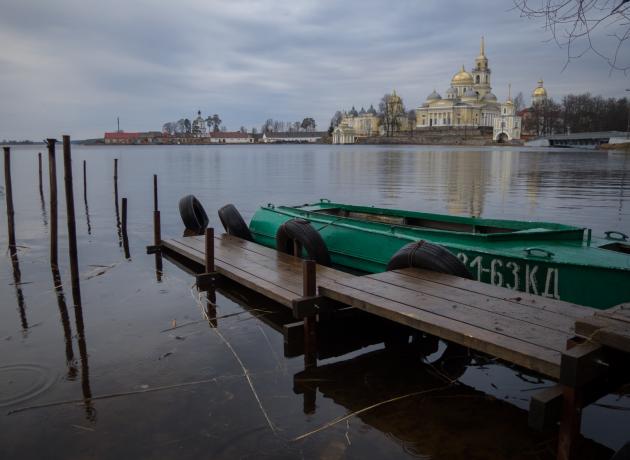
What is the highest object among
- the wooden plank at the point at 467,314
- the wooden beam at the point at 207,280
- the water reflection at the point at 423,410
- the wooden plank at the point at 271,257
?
the wooden plank at the point at 467,314

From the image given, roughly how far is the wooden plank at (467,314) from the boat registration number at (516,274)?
2.25m

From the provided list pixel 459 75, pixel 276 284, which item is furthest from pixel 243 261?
pixel 459 75

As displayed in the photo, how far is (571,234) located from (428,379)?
3.93m

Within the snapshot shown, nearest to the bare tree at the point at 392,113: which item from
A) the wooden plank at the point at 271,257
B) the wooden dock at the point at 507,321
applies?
the wooden plank at the point at 271,257

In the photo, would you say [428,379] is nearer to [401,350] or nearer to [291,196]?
[401,350]

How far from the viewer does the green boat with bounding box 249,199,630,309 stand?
680 centimetres

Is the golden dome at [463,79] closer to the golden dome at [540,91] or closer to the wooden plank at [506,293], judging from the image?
the golden dome at [540,91]

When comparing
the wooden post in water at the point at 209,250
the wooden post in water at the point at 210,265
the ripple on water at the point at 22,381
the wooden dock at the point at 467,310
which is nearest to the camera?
the wooden dock at the point at 467,310

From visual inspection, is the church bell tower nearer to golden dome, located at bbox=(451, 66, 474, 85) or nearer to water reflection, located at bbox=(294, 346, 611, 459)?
golden dome, located at bbox=(451, 66, 474, 85)

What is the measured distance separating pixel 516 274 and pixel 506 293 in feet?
6.50

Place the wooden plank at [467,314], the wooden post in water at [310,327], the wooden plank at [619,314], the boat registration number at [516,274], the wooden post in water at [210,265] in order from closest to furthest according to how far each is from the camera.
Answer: the wooden plank at [619,314] < the wooden plank at [467,314] < the wooden post in water at [310,327] < the boat registration number at [516,274] < the wooden post in water at [210,265]

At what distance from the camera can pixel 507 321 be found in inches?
191

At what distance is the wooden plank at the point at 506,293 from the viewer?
501 cm

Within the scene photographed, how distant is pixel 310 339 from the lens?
21.3 ft
